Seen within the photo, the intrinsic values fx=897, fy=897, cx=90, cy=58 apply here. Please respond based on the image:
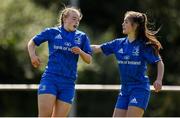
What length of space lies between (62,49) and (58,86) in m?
0.40

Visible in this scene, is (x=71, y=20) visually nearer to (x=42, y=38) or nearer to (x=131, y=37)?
(x=42, y=38)

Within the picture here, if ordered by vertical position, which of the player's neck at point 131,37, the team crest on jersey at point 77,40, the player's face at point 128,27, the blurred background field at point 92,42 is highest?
the player's face at point 128,27

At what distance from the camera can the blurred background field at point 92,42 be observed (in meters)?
23.1

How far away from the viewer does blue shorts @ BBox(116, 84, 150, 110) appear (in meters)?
9.38

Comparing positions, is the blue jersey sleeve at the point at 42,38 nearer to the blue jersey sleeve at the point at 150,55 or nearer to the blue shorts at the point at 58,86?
the blue shorts at the point at 58,86

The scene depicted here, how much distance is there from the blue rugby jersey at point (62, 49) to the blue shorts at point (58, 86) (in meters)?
0.06

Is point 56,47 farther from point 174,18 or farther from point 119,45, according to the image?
point 174,18

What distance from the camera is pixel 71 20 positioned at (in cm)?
960

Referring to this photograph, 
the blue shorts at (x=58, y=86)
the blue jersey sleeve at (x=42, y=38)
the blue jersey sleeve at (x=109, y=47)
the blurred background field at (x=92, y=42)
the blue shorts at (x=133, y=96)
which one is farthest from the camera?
the blurred background field at (x=92, y=42)

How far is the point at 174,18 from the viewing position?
2541 centimetres

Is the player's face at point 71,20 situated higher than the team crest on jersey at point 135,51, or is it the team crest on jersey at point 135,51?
the player's face at point 71,20

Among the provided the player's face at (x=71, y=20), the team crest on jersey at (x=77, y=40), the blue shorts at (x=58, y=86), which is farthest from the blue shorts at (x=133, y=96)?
the player's face at (x=71, y=20)

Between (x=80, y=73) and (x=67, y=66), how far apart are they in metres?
14.0

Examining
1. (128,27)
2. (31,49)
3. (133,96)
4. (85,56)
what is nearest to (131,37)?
(128,27)
